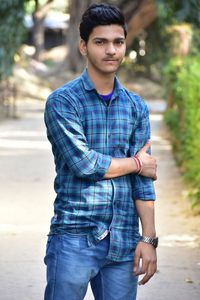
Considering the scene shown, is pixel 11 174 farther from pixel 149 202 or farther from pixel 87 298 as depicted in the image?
pixel 149 202

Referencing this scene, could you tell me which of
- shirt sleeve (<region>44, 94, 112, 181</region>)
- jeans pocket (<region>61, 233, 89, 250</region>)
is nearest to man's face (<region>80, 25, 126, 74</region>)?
shirt sleeve (<region>44, 94, 112, 181</region>)

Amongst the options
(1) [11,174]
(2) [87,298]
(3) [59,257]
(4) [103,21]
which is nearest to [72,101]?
(4) [103,21]

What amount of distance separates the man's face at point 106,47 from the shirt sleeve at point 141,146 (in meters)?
0.24

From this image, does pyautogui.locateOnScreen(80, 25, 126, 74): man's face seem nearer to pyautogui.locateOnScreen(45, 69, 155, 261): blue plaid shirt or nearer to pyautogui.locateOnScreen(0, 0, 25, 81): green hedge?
pyautogui.locateOnScreen(45, 69, 155, 261): blue plaid shirt

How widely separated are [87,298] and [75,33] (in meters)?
29.1

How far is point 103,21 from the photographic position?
3.36 metres

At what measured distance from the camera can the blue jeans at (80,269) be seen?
3.28 m

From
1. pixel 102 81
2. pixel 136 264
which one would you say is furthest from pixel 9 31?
pixel 136 264

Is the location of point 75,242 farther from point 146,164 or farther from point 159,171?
point 159,171

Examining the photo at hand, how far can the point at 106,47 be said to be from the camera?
133 inches

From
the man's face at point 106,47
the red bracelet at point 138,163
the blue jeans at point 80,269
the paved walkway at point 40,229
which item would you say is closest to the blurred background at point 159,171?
the paved walkway at point 40,229

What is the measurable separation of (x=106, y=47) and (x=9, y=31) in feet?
62.2

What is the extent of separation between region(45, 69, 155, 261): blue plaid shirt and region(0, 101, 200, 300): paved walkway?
2.57 m

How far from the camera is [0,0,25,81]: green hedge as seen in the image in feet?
64.0
